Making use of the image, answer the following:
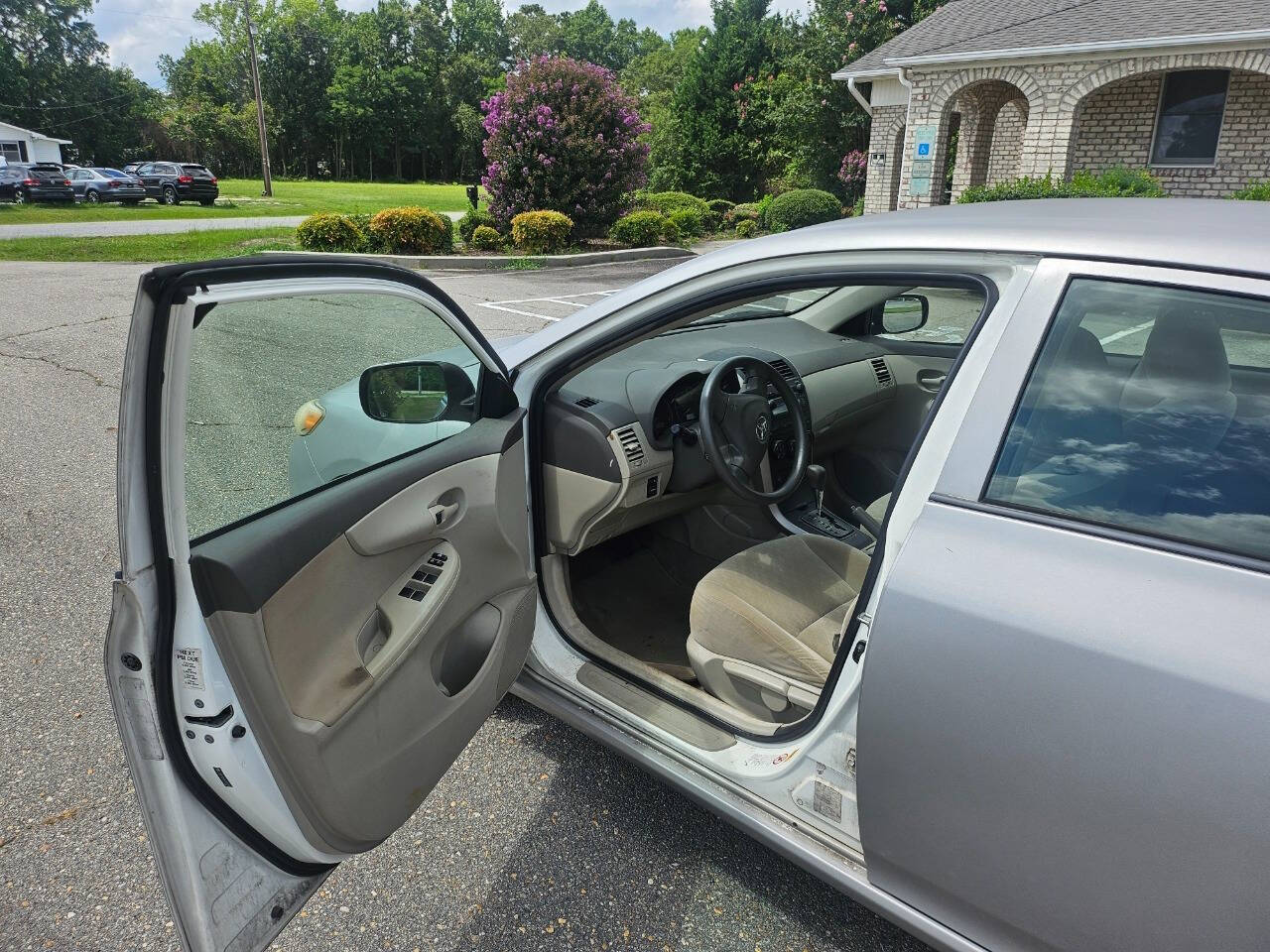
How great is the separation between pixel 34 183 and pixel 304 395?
34275 millimetres

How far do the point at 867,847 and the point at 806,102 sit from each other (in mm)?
25656

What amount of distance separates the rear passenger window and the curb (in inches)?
504

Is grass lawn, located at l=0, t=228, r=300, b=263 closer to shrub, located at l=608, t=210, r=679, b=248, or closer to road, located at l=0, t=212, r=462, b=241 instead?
road, located at l=0, t=212, r=462, b=241

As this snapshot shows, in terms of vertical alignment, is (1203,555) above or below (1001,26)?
below

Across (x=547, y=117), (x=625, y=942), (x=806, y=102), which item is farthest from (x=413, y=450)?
(x=806, y=102)

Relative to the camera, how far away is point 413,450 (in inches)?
80.4

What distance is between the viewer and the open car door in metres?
1.37

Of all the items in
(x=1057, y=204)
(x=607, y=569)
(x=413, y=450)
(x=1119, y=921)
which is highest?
(x=1057, y=204)

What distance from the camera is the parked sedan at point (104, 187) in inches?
1190

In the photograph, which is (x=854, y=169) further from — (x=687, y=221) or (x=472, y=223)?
(x=472, y=223)

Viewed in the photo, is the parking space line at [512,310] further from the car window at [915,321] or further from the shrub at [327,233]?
the car window at [915,321]

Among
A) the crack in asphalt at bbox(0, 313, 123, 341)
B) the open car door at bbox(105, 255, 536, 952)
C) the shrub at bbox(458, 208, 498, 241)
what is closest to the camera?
the open car door at bbox(105, 255, 536, 952)

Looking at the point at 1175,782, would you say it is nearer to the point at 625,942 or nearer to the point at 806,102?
the point at 625,942

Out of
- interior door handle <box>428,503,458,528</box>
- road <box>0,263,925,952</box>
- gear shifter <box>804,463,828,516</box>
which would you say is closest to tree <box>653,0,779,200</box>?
gear shifter <box>804,463,828,516</box>
